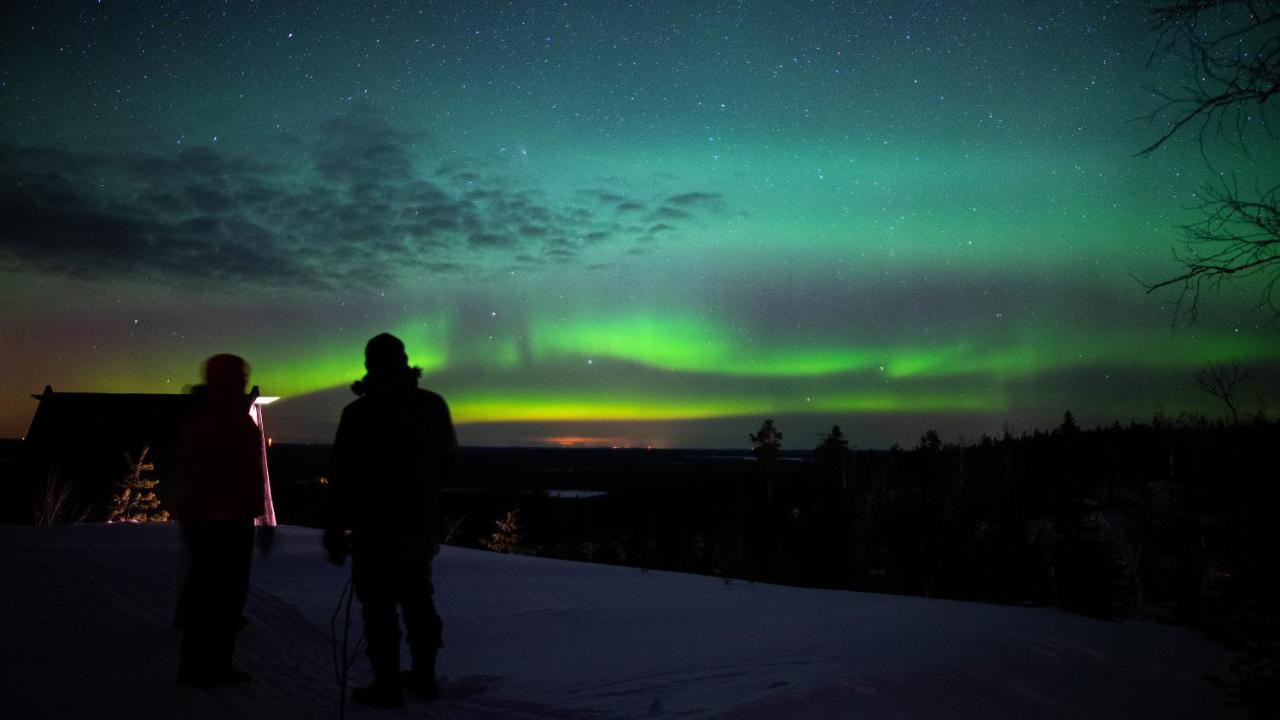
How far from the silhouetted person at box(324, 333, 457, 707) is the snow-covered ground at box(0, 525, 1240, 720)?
1.14 feet

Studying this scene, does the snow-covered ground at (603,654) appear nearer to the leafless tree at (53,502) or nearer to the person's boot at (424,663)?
the person's boot at (424,663)

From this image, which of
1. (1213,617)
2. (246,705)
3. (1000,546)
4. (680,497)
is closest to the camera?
(246,705)

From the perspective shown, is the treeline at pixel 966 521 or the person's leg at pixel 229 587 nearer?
the person's leg at pixel 229 587

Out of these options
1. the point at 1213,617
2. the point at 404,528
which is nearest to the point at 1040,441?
the point at 1213,617

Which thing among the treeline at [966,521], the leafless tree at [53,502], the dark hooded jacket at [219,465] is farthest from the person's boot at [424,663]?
the treeline at [966,521]

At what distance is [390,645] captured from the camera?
169 inches

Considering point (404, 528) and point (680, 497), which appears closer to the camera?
point (404, 528)

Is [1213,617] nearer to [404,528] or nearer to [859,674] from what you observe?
[859,674]

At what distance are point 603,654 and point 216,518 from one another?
10.7ft

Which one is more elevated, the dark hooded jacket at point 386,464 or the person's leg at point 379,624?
the dark hooded jacket at point 386,464

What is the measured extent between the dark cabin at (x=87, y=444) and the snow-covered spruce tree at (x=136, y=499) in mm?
394

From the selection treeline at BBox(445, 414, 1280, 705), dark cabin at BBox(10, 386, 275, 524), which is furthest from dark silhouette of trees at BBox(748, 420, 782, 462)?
dark cabin at BBox(10, 386, 275, 524)

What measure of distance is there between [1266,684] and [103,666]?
7696 mm

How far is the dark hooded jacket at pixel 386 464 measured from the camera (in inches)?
171
